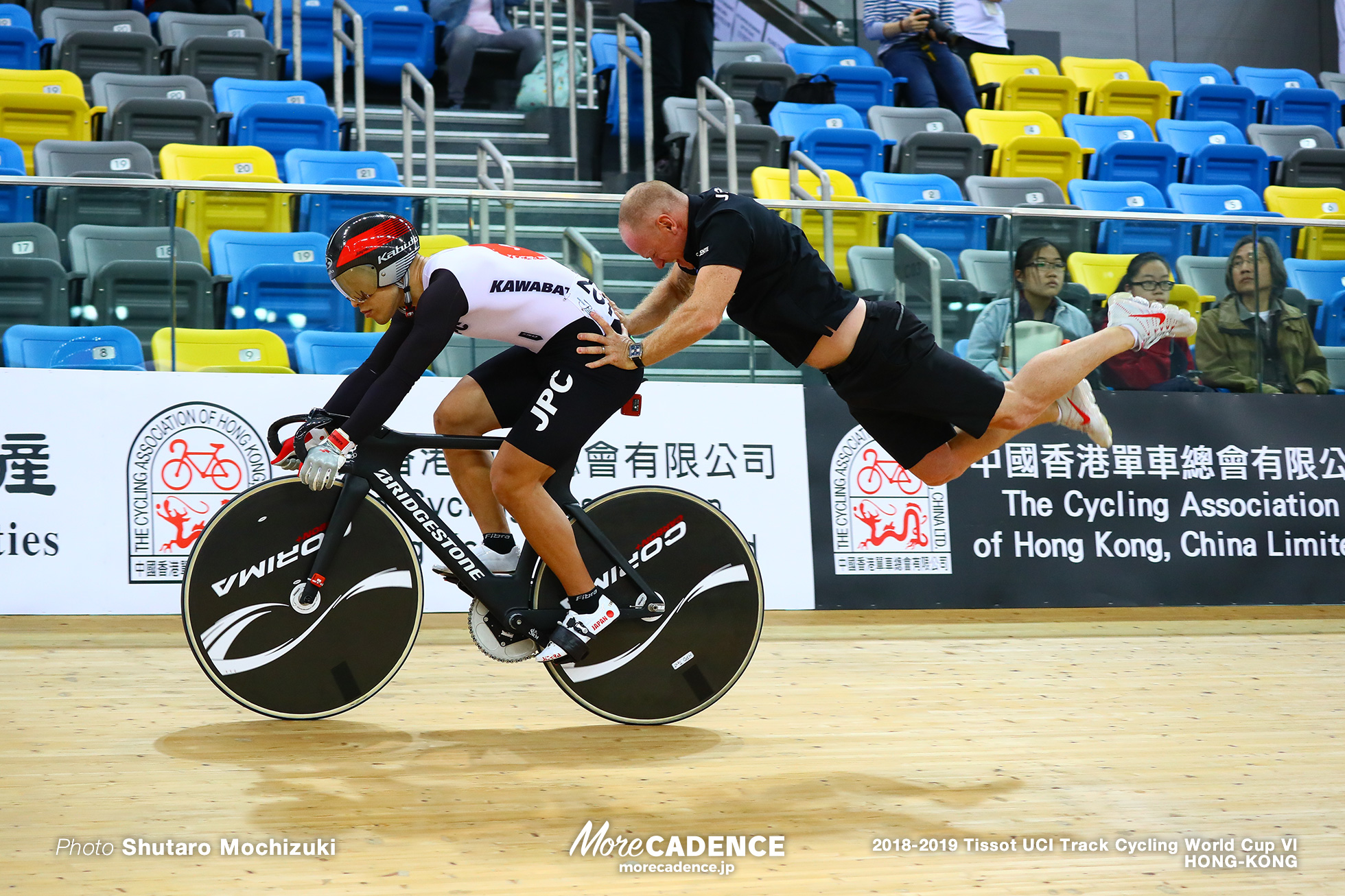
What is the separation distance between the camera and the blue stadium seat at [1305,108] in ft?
39.4

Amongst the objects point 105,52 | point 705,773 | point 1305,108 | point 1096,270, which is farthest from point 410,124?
point 1305,108

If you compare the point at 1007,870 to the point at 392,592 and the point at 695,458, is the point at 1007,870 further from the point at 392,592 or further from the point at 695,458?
the point at 695,458

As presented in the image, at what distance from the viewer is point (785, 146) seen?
9.31 metres

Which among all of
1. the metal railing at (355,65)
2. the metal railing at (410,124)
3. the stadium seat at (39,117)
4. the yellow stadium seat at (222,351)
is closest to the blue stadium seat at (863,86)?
the metal railing at (410,124)

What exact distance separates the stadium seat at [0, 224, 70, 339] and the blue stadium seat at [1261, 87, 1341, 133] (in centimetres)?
1079

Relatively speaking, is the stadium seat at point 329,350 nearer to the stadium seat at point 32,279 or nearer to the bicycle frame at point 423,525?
the stadium seat at point 32,279

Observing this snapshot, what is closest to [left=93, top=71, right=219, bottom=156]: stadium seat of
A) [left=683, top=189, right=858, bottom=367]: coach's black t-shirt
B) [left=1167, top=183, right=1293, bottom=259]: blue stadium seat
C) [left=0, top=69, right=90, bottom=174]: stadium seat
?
[left=0, top=69, right=90, bottom=174]: stadium seat

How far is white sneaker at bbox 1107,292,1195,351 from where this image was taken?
167 inches

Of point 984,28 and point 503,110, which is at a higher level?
point 984,28

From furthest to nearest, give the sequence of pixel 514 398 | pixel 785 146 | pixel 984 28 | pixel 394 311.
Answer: pixel 984 28 → pixel 785 146 → pixel 514 398 → pixel 394 311

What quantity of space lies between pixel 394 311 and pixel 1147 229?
4.80 meters

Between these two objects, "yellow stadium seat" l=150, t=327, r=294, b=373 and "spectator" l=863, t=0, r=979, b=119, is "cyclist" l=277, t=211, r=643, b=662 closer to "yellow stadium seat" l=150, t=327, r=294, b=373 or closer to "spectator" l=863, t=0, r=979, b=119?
"yellow stadium seat" l=150, t=327, r=294, b=373

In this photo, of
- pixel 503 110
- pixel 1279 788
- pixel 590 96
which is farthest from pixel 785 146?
pixel 1279 788

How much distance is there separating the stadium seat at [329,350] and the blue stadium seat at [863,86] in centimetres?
628
